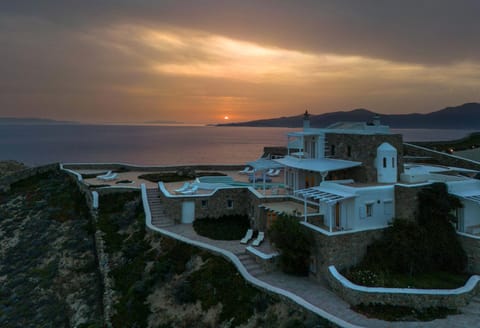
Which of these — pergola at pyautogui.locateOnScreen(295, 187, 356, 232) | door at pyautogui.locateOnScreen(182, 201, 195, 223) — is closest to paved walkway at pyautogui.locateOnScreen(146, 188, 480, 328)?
pergola at pyautogui.locateOnScreen(295, 187, 356, 232)

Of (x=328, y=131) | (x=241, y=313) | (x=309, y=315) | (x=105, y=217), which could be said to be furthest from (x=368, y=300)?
(x=105, y=217)

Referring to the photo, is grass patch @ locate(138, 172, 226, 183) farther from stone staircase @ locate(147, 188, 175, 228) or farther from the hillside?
the hillside

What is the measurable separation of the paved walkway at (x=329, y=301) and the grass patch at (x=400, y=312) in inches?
10.1

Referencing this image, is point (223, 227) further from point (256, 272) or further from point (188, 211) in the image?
point (256, 272)

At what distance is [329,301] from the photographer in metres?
14.7

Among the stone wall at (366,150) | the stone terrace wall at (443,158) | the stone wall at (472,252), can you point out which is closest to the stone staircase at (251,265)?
the stone wall at (366,150)

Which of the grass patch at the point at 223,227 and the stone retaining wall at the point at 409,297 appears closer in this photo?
the stone retaining wall at the point at 409,297

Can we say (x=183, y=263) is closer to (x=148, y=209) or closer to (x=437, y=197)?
(x=148, y=209)

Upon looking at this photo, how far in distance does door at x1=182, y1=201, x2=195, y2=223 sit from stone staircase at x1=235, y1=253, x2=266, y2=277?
6.26 m

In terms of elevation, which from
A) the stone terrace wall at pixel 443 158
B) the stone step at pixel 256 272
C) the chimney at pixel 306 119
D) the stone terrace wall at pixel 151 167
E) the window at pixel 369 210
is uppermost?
the chimney at pixel 306 119

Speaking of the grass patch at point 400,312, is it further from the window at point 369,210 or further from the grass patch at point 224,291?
the window at point 369,210

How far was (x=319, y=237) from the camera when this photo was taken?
16.7 metres

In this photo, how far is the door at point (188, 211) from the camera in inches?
926

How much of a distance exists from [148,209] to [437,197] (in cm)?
1793
